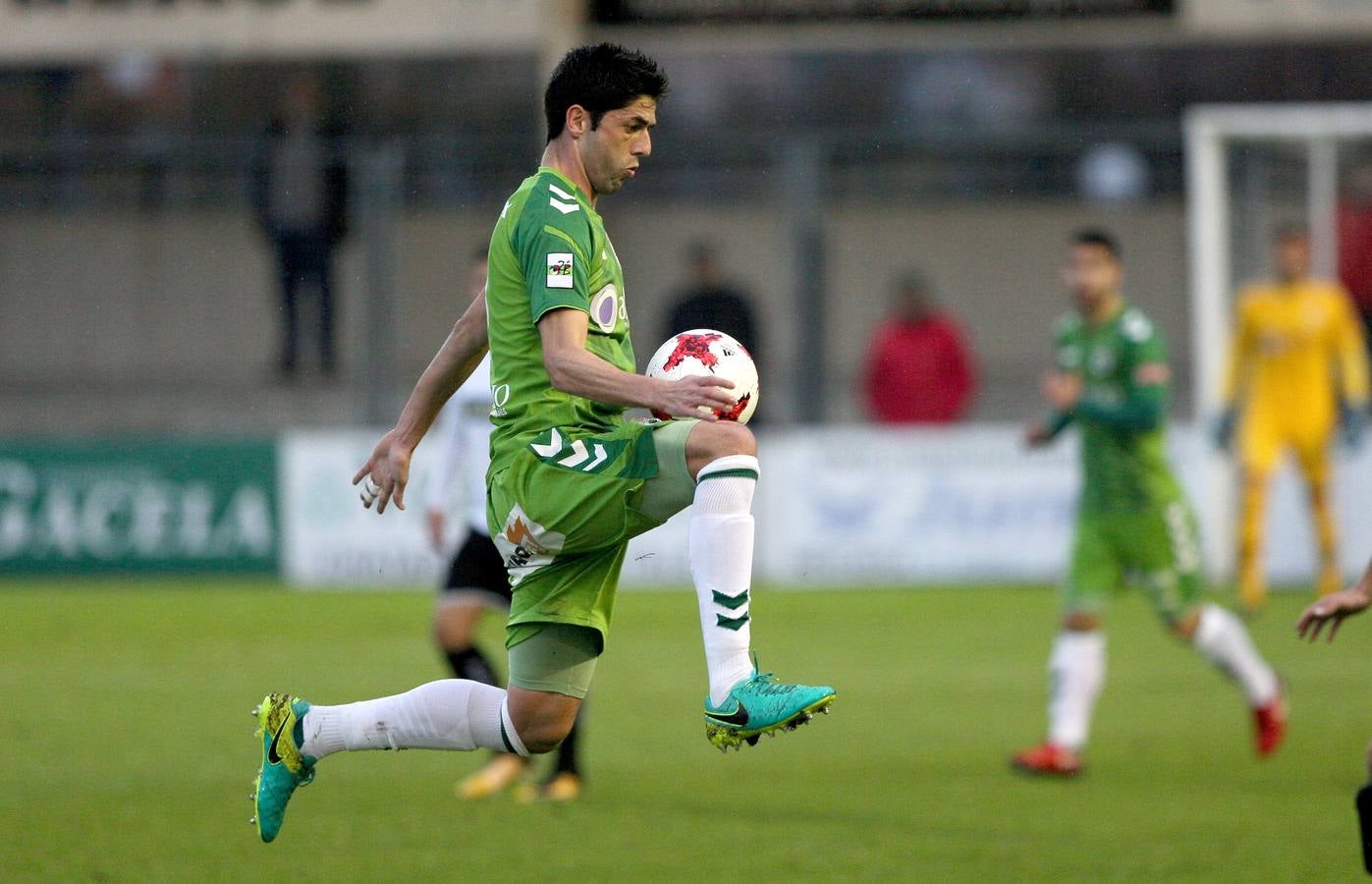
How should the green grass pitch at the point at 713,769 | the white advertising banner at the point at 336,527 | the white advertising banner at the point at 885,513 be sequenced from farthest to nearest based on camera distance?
the white advertising banner at the point at 336,527
the white advertising banner at the point at 885,513
the green grass pitch at the point at 713,769

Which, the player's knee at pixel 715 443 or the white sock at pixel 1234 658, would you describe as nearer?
the player's knee at pixel 715 443

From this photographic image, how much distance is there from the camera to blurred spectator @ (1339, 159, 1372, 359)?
56.6 feet

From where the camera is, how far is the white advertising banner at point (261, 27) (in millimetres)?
20438

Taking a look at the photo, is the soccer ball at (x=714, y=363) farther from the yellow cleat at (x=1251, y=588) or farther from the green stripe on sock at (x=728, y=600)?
the yellow cleat at (x=1251, y=588)

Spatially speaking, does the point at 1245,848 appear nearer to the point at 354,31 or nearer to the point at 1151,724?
the point at 1151,724

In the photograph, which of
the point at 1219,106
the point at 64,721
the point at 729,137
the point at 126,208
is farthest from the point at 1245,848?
the point at 1219,106

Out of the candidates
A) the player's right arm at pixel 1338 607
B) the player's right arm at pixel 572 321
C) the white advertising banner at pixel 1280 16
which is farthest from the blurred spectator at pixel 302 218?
the player's right arm at pixel 1338 607

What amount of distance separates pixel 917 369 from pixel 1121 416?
320 inches

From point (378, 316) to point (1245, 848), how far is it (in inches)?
442

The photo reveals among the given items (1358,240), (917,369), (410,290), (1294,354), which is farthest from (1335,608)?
(410,290)

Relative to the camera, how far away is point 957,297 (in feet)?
62.7

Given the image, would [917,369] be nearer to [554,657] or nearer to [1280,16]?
[1280,16]

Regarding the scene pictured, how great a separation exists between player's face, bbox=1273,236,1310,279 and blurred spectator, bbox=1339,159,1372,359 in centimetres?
208

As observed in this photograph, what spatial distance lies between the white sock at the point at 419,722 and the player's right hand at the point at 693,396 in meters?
1.25
